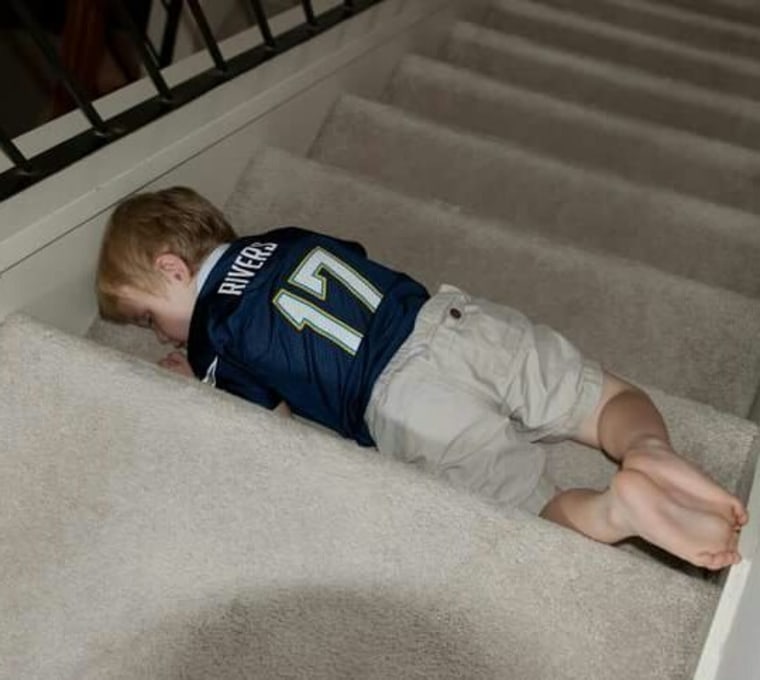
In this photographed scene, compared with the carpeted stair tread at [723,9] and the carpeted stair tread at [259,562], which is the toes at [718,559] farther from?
the carpeted stair tread at [723,9]

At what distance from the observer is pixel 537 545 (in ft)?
3.00

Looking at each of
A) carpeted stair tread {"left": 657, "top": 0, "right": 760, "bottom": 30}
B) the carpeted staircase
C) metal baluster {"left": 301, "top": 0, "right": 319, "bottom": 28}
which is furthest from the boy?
carpeted stair tread {"left": 657, "top": 0, "right": 760, "bottom": 30}

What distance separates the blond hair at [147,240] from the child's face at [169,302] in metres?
0.01

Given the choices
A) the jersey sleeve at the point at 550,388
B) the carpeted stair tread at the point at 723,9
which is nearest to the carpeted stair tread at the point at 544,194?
the jersey sleeve at the point at 550,388

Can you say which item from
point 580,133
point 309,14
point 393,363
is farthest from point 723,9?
point 393,363

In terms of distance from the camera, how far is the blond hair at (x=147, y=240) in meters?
1.37

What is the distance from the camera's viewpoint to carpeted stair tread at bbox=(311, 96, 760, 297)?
5.73 feet

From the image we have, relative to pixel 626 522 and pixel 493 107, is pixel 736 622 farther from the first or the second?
pixel 493 107

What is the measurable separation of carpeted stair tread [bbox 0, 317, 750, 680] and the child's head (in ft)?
0.95

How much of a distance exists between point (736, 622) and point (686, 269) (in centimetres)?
99

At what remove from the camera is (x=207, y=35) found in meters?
1.54

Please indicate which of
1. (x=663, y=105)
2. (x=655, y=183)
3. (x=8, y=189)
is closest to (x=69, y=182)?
(x=8, y=189)

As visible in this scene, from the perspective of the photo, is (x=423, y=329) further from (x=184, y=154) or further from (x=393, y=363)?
(x=184, y=154)

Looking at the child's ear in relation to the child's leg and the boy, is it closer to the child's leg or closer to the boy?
the boy
